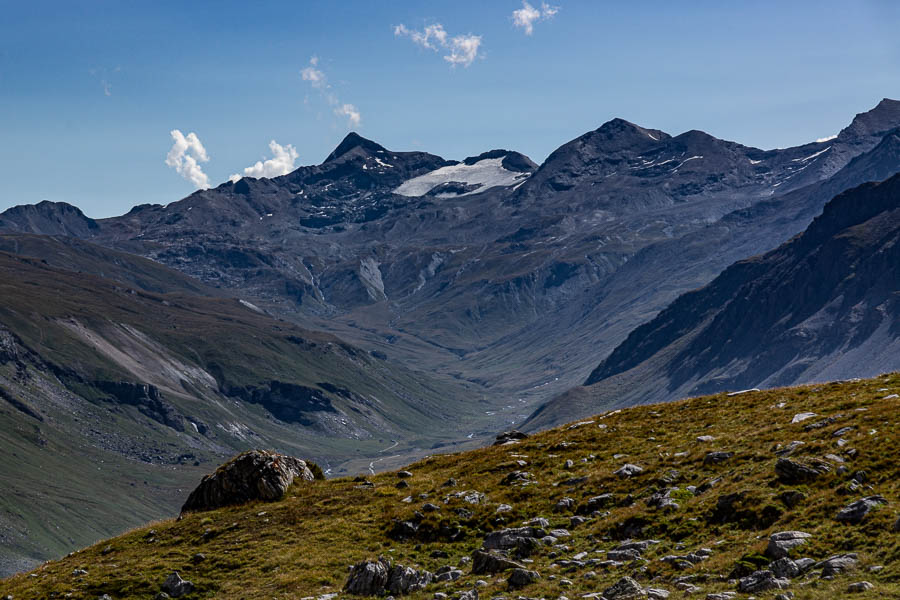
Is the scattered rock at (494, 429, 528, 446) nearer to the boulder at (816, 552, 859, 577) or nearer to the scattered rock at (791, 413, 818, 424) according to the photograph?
the scattered rock at (791, 413, 818, 424)

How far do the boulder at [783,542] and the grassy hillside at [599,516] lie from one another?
25cm

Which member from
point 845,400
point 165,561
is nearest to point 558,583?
point 165,561

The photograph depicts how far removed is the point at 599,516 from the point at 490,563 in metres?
5.85

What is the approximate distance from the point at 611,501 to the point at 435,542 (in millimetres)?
7655

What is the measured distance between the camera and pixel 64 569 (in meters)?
39.8

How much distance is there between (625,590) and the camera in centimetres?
2580

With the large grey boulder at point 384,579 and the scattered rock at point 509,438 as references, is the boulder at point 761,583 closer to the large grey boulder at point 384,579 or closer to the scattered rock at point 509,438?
the large grey boulder at point 384,579

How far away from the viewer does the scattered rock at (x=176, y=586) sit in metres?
34.6

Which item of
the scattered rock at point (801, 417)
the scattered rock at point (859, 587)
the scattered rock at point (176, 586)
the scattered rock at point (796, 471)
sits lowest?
the scattered rock at point (176, 586)

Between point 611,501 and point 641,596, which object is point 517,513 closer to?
A: point 611,501

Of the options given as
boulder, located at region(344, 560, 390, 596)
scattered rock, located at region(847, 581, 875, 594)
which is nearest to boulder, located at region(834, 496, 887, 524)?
scattered rock, located at region(847, 581, 875, 594)

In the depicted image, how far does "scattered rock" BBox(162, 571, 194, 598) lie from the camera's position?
34625 mm

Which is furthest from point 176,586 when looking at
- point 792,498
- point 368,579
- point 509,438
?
point 509,438

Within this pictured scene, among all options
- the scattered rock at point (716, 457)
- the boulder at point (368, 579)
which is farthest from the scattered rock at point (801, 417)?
the boulder at point (368, 579)
